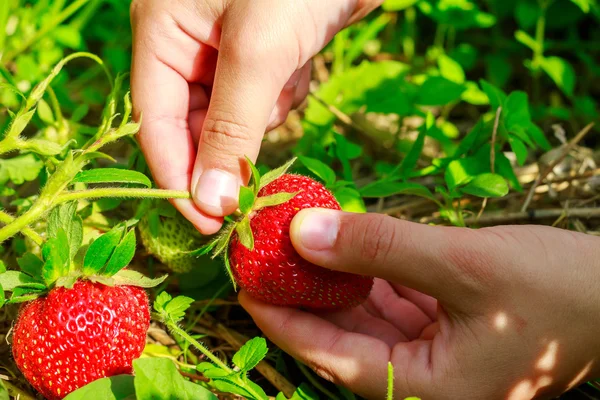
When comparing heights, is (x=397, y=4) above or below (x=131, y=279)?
above

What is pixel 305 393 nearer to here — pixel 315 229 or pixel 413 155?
pixel 315 229

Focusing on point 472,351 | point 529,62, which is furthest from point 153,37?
point 529,62

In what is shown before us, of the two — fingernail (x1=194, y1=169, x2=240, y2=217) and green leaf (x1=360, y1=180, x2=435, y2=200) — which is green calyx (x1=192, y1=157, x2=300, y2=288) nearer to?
fingernail (x1=194, y1=169, x2=240, y2=217)

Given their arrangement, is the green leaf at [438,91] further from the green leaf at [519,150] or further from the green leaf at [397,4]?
the green leaf at [397,4]

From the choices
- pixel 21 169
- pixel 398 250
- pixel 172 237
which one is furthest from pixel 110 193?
pixel 398 250

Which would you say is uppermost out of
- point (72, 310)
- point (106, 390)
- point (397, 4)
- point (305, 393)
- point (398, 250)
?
point (397, 4)

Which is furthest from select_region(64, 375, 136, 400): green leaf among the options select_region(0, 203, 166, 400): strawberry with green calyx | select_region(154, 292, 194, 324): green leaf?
select_region(154, 292, 194, 324): green leaf
